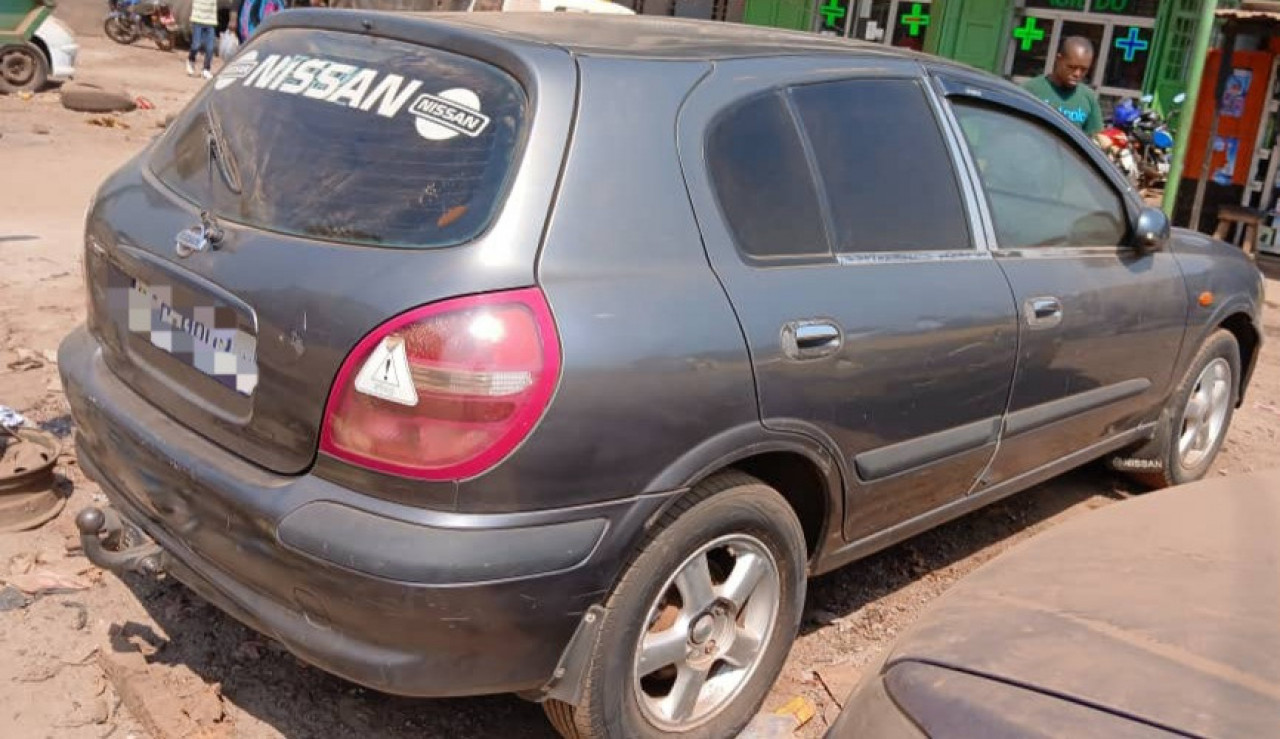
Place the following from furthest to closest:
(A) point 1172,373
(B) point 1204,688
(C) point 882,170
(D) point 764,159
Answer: (A) point 1172,373, (C) point 882,170, (D) point 764,159, (B) point 1204,688

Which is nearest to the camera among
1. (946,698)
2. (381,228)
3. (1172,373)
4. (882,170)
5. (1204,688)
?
(1204,688)


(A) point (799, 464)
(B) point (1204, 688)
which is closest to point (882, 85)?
(A) point (799, 464)

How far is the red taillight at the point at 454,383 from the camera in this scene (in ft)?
7.57

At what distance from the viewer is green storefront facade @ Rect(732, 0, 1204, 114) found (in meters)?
14.4

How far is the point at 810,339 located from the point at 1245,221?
9888 mm

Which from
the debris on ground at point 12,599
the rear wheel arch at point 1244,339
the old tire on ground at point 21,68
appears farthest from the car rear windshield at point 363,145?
the old tire on ground at point 21,68

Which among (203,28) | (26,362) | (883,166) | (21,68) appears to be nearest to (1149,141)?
(883,166)

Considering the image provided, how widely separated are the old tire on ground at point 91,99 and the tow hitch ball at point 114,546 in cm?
1221

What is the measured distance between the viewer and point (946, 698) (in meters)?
1.80

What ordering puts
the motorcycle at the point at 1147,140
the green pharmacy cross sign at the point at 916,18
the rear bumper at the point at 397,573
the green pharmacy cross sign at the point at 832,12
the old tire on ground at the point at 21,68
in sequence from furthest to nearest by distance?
the green pharmacy cross sign at the point at 832,12
the green pharmacy cross sign at the point at 916,18
the old tire on ground at the point at 21,68
the motorcycle at the point at 1147,140
the rear bumper at the point at 397,573

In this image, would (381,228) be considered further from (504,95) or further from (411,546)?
(411,546)

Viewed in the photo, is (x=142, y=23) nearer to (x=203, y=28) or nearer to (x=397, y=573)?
(x=203, y=28)

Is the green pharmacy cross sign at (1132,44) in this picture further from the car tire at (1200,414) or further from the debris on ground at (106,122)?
the debris on ground at (106,122)

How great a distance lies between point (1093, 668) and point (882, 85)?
6.74 ft
